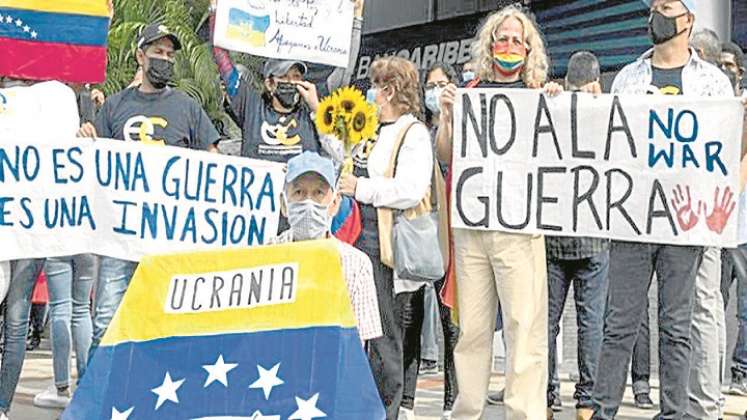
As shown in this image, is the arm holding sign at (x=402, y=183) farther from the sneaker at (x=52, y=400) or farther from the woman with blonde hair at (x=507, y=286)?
the sneaker at (x=52, y=400)

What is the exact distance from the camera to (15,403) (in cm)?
806

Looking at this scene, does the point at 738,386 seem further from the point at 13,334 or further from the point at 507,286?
the point at 13,334

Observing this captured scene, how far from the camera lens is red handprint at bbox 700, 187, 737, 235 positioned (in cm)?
648

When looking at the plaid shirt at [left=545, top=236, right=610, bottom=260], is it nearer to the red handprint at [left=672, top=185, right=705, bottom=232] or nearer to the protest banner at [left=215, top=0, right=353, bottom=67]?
the red handprint at [left=672, top=185, right=705, bottom=232]

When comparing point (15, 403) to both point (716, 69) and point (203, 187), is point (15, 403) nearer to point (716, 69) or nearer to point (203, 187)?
point (203, 187)

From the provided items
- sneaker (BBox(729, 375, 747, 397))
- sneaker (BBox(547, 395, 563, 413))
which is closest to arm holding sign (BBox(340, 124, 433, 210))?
sneaker (BBox(547, 395, 563, 413))

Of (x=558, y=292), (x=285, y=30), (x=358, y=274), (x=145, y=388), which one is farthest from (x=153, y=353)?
(x=285, y=30)

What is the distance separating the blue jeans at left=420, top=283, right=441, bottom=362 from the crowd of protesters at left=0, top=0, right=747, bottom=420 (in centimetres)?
165

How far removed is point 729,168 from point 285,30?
304 cm

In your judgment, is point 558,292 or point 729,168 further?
point 558,292

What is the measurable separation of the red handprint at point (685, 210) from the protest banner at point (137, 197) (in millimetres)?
1961

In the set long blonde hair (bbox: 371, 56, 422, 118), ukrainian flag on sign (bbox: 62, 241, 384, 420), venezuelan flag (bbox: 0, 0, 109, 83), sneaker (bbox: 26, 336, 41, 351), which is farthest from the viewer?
sneaker (bbox: 26, 336, 41, 351)

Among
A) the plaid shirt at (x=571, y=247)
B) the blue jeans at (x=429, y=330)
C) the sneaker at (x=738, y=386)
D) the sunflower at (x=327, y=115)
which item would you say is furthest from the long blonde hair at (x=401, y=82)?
the sneaker at (x=738, y=386)

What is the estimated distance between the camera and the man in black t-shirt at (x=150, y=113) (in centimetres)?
745
